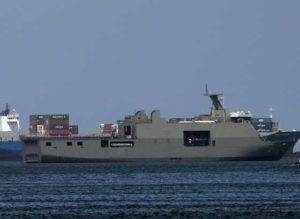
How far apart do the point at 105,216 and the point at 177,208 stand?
483 cm

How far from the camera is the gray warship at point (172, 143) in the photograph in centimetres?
13438

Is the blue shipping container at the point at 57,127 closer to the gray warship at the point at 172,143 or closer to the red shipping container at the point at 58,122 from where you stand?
the red shipping container at the point at 58,122

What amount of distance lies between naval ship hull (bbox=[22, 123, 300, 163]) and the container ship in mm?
35012

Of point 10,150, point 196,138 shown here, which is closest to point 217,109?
point 196,138

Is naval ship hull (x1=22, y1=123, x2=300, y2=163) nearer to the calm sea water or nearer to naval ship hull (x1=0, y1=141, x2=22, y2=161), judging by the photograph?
naval ship hull (x1=0, y1=141, x2=22, y2=161)

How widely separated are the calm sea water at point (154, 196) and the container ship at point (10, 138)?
7610cm

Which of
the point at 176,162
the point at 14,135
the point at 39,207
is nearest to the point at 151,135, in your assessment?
the point at 176,162

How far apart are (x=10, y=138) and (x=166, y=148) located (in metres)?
54.4

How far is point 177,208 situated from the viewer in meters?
58.3

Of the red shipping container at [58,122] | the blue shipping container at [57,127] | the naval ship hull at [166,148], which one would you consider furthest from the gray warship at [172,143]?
the red shipping container at [58,122]

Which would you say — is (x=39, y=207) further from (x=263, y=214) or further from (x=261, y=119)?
(x=261, y=119)

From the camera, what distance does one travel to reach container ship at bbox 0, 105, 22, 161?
172125 mm

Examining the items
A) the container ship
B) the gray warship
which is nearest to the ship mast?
the gray warship

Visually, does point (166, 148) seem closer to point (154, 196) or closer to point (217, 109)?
point (217, 109)
